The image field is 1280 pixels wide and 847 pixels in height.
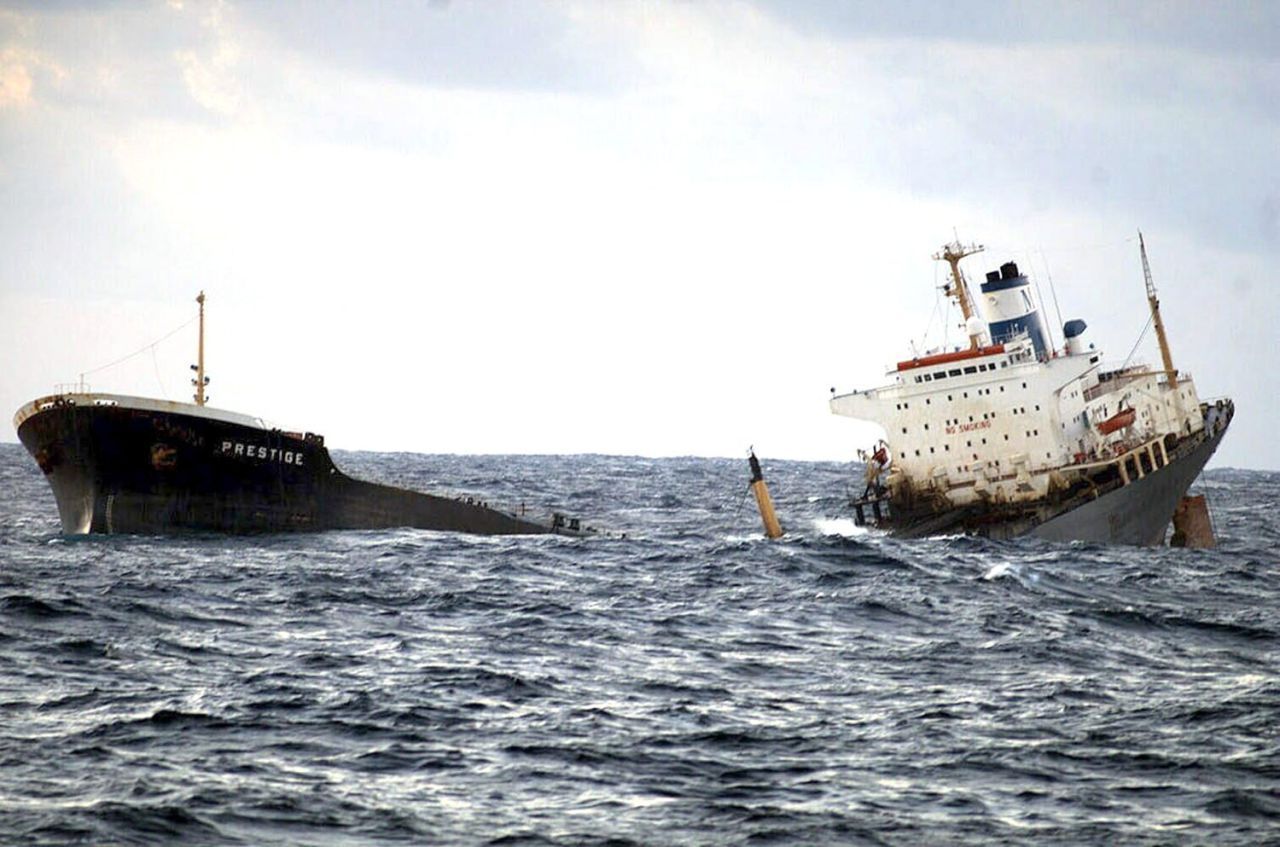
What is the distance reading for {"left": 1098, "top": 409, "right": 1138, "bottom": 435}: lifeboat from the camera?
157 ft

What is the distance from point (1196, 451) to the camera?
163ft

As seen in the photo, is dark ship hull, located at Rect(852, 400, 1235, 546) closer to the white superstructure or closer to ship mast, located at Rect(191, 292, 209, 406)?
the white superstructure

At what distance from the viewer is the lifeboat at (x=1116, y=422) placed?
48000 mm

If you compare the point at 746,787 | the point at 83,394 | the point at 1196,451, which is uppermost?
the point at 83,394

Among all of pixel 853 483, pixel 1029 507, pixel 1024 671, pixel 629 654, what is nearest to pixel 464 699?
pixel 629 654

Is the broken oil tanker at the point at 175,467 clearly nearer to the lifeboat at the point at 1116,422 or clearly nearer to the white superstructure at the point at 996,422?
the white superstructure at the point at 996,422

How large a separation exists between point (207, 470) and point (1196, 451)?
3630cm

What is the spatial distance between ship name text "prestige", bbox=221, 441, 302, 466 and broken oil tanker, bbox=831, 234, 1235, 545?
2025cm

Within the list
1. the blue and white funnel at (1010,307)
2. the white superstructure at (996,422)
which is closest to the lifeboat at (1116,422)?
the white superstructure at (996,422)

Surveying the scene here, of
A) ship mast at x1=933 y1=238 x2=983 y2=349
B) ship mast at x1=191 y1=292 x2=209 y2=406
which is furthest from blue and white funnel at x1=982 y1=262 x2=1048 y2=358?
ship mast at x1=191 y1=292 x2=209 y2=406

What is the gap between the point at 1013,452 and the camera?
46.8 meters

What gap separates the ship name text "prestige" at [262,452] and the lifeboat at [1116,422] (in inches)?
1152

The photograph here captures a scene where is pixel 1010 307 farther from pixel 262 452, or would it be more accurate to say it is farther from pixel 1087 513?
pixel 262 452

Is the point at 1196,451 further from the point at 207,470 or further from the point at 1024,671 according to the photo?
the point at 207,470
